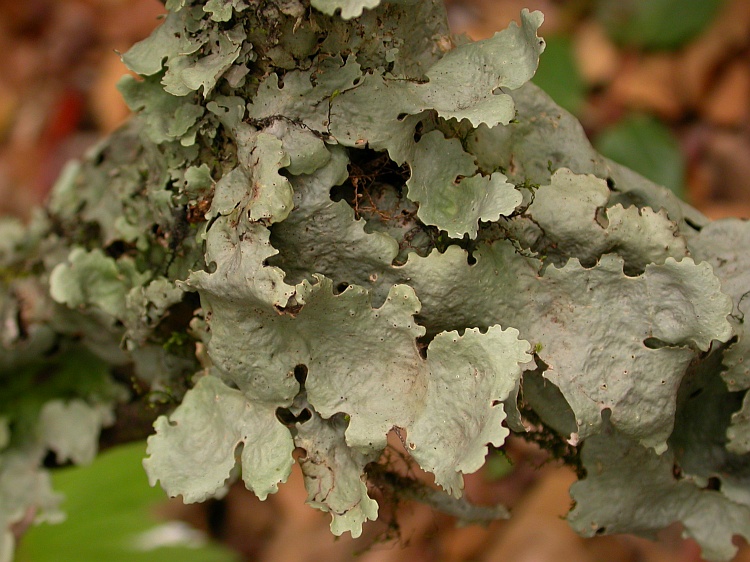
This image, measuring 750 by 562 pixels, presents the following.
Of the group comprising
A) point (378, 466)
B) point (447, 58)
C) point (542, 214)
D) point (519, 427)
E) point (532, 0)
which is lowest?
point (532, 0)

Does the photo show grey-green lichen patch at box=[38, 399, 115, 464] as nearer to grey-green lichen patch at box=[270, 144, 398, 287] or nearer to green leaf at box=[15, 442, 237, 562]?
green leaf at box=[15, 442, 237, 562]

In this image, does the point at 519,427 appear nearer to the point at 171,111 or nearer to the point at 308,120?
the point at 308,120

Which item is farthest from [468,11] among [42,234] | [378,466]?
[378,466]

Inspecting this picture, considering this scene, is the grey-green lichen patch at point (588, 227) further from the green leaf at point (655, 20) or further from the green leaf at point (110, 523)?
the green leaf at point (655, 20)

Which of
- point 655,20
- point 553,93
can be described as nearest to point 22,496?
point 553,93

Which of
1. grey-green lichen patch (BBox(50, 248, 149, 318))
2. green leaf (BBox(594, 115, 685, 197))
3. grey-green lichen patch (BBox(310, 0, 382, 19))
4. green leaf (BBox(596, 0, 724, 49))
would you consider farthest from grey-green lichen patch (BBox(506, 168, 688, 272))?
green leaf (BBox(596, 0, 724, 49))

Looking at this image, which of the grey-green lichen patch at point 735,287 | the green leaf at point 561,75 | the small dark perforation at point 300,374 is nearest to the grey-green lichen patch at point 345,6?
the small dark perforation at point 300,374
